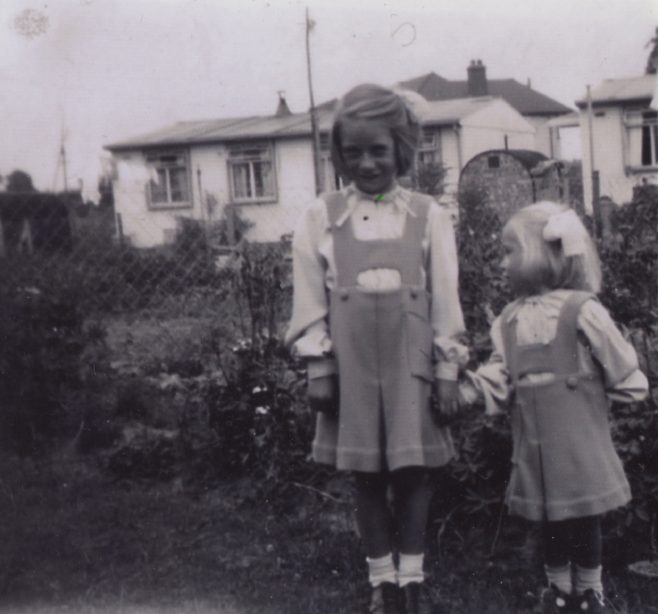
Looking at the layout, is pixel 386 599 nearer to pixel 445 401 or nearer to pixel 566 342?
pixel 445 401

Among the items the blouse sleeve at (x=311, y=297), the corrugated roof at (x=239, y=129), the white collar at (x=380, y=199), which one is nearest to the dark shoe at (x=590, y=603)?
the blouse sleeve at (x=311, y=297)

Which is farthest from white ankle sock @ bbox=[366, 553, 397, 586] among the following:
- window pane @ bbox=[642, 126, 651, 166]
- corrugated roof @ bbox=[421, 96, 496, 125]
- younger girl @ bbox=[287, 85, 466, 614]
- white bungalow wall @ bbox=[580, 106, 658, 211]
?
window pane @ bbox=[642, 126, 651, 166]

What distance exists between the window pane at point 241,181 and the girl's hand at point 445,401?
67.2 feet

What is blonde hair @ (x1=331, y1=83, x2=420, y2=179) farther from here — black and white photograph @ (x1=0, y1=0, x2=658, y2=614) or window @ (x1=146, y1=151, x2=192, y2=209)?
window @ (x1=146, y1=151, x2=192, y2=209)

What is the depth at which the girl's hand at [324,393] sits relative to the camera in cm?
296

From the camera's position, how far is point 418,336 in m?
2.93

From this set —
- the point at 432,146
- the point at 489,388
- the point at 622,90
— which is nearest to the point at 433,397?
the point at 489,388

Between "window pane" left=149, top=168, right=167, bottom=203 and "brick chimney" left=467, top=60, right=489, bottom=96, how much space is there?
1757cm

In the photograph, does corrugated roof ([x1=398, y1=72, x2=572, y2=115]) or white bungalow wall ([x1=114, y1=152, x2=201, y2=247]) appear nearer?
white bungalow wall ([x1=114, y1=152, x2=201, y2=247])

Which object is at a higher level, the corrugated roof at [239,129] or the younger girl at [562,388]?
the corrugated roof at [239,129]

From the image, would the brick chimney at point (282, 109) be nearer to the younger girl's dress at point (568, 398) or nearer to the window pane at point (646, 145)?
the window pane at point (646, 145)

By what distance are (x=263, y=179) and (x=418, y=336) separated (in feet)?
68.8

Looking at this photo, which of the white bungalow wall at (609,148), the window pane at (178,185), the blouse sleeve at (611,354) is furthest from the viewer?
the window pane at (178,185)

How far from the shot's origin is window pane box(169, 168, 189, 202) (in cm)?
2370
